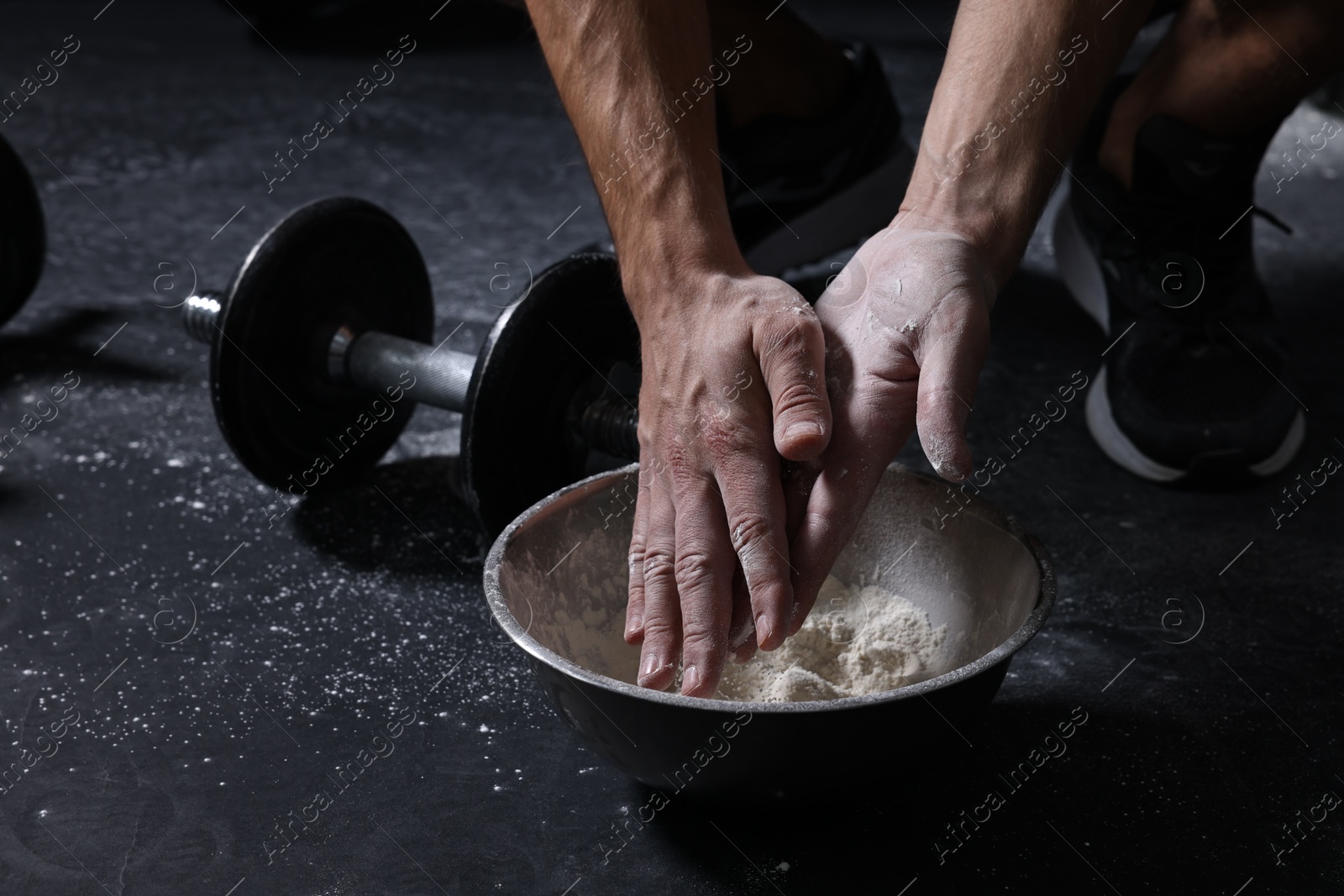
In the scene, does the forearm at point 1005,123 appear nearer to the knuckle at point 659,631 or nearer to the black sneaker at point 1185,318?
the knuckle at point 659,631

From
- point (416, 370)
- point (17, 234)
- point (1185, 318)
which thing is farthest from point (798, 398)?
point (17, 234)

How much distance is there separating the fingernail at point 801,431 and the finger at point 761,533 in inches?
1.1

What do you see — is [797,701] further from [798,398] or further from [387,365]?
[387,365]

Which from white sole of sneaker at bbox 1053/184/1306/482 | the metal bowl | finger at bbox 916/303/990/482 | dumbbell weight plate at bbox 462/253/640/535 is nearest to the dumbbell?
dumbbell weight plate at bbox 462/253/640/535

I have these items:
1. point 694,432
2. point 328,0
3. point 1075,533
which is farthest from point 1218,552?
point 328,0

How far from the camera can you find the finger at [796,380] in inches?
30.3

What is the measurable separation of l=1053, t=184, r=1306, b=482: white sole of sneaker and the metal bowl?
48cm

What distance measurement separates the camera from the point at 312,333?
1270mm

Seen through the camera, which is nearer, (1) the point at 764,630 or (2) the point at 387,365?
(1) the point at 764,630

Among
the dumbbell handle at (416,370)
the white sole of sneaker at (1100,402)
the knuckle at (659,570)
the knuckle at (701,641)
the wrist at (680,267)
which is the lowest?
A: the white sole of sneaker at (1100,402)

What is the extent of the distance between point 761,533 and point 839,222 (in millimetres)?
928

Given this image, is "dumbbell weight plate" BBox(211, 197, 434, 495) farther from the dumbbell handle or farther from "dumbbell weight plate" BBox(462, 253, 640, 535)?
"dumbbell weight plate" BBox(462, 253, 640, 535)

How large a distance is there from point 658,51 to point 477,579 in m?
0.54

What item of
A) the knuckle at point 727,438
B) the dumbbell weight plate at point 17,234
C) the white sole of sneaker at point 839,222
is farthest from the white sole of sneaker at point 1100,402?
the dumbbell weight plate at point 17,234
